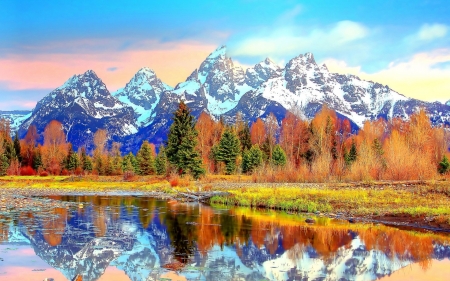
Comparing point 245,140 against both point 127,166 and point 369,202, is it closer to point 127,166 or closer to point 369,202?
point 127,166

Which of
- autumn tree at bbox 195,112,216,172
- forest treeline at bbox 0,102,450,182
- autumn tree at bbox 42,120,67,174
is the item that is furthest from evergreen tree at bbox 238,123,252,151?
autumn tree at bbox 42,120,67,174

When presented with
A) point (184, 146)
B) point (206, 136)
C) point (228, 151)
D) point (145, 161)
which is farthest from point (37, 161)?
point (184, 146)

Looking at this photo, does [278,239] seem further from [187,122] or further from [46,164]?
[46,164]

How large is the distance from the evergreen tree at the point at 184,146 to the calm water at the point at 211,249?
31.9m

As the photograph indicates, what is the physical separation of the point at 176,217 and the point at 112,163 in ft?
212

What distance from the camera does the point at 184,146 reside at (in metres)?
59.5

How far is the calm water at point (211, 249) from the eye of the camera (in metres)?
14.2

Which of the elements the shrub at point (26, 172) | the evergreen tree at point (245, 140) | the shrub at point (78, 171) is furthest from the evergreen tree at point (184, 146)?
the shrub at point (26, 172)

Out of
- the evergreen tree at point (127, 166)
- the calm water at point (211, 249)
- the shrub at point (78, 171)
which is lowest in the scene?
the calm water at point (211, 249)

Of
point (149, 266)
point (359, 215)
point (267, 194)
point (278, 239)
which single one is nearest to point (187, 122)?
point (267, 194)

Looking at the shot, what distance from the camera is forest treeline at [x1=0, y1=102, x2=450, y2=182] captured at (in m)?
51.3

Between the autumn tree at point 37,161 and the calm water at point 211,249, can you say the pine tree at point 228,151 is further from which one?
the calm water at point 211,249

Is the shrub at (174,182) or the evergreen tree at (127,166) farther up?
the evergreen tree at (127,166)

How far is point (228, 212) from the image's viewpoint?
2955 centimetres
